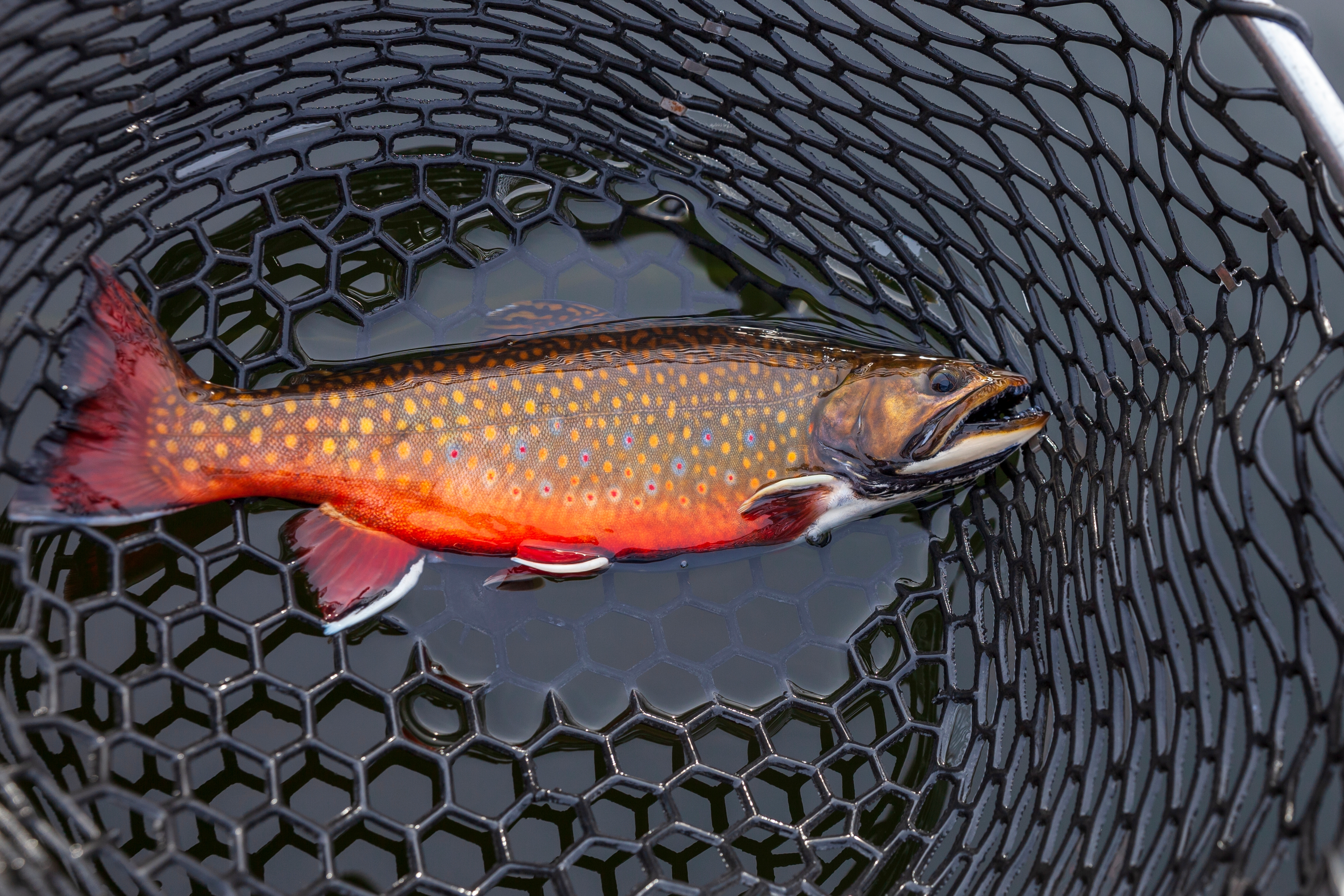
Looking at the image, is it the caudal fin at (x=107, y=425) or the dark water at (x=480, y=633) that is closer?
the caudal fin at (x=107, y=425)

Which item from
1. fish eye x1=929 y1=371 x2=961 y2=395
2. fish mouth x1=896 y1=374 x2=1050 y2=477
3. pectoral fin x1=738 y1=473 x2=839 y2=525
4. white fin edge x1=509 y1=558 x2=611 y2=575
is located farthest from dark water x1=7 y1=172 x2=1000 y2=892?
fish eye x1=929 y1=371 x2=961 y2=395

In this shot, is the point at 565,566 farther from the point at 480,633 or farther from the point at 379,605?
the point at 379,605

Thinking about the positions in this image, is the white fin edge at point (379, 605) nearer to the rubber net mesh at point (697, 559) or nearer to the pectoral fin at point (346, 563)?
the pectoral fin at point (346, 563)

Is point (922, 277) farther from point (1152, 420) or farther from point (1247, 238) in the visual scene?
point (1247, 238)

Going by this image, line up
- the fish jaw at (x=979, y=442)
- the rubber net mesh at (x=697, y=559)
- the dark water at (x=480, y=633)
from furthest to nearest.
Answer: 1. the fish jaw at (x=979, y=442)
2. the dark water at (x=480, y=633)
3. the rubber net mesh at (x=697, y=559)

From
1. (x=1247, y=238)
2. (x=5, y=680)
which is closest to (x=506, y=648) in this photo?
(x=5, y=680)

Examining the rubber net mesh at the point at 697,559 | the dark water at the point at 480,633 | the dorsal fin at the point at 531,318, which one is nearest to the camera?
the rubber net mesh at the point at 697,559

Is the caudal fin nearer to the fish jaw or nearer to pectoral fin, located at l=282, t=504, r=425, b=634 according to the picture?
pectoral fin, located at l=282, t=504, r=425, b=634

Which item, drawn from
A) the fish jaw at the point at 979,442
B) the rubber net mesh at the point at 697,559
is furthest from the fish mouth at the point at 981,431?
the rubber net mesh at the point at 697,559
